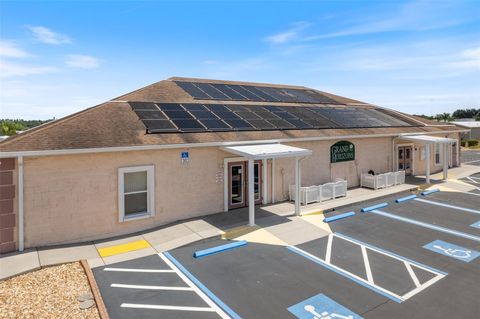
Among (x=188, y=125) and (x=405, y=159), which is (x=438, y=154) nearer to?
(x=405, y=159)

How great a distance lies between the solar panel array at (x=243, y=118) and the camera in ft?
43.5

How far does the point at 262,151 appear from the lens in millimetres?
12156

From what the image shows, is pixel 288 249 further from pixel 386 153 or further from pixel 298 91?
pixel 298 91

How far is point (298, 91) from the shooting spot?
1021 inches

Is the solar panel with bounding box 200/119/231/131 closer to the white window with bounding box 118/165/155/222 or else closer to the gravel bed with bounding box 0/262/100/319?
the white window with bounding box 118/165/155/222

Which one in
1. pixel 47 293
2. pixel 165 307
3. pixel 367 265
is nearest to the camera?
pixel 165 307

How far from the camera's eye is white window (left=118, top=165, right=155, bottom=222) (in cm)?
1092

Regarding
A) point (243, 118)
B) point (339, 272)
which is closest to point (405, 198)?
point (243, 118)

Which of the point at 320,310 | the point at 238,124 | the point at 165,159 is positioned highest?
the point at 238,124

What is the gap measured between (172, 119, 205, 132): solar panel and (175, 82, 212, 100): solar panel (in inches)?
169

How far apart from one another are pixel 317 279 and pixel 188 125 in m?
8.32

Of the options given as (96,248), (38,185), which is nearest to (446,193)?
(96,248)

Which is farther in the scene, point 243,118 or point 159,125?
point 243,118

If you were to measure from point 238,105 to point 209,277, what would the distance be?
38.9ft
